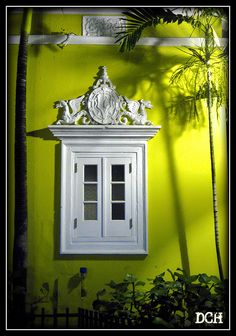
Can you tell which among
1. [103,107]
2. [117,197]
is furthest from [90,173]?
[103,107]

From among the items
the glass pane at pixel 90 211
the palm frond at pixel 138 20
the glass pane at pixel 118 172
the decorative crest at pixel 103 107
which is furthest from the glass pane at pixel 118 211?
the palm frond at pixel 138 20

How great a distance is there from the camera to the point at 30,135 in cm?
770

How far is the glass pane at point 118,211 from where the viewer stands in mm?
7605

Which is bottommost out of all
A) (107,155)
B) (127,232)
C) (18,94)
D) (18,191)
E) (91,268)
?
(91,268)

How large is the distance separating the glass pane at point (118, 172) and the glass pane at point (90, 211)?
51cm

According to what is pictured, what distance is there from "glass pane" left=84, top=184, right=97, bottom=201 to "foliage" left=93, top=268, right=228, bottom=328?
1239 mm

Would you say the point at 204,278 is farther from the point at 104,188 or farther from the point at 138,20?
the point at 138,20

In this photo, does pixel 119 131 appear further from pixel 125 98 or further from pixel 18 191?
pixel 18 191

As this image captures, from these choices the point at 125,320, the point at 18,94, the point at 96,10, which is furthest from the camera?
the point at 96,10

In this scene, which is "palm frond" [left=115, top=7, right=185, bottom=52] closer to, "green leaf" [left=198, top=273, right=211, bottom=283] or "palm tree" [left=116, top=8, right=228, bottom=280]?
"palm tree" [left=116, top=8, right=228, bottom=280]

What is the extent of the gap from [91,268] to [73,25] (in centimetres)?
361

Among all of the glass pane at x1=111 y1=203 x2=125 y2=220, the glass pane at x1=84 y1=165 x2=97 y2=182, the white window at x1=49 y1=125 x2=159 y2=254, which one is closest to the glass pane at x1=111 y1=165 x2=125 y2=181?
the white window at x1=49 y1=125 x2=159 y2=254

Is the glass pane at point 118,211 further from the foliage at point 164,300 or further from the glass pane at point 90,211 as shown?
the foliage at point 164,300

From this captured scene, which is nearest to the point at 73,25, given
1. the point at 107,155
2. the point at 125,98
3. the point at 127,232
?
the point at 125,98
